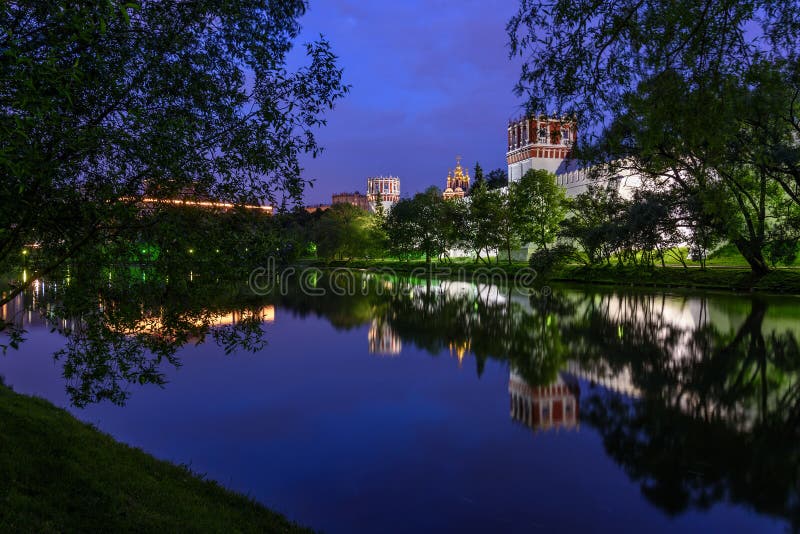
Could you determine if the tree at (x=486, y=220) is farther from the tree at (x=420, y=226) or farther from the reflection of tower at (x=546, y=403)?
the reflection of tower at (x=546, y=403)

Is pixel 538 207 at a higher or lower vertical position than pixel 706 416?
higher

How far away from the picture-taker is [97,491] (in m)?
6.56

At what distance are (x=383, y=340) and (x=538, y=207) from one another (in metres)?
39.6

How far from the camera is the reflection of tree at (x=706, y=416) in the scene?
328 inches

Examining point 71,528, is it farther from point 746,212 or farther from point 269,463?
point 746,212

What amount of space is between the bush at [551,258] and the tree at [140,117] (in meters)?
37.5

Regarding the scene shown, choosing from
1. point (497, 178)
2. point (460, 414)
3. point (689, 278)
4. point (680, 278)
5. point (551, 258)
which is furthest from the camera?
point (497, 178)

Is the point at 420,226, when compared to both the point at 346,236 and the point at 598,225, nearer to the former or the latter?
the point at 346,236

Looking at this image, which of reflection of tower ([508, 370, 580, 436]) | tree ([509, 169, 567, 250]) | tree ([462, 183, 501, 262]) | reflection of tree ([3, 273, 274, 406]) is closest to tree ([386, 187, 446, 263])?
tree ([462, 183, 501, 262])

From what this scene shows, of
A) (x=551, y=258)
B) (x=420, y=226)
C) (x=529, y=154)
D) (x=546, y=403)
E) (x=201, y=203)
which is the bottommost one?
(x=546, y=403)

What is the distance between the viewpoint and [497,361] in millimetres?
17703

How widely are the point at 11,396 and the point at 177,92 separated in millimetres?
7342

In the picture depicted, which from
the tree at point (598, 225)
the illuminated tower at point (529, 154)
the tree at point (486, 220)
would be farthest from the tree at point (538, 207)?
the illuminated tower at point (529, 154)

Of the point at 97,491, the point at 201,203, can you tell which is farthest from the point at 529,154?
the point at 97,491
